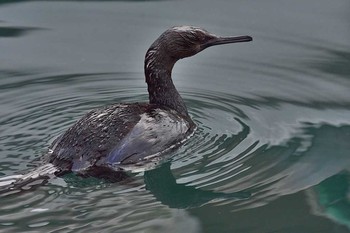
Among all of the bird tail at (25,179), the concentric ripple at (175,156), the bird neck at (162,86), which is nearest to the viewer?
the concentric ripple at (175,156)

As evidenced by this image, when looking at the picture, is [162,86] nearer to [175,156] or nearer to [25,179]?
[175,156]

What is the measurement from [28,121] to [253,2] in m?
3.23

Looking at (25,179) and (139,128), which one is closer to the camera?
(25,179)

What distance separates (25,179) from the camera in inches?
238

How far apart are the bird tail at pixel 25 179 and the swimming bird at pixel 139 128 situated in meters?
0.02

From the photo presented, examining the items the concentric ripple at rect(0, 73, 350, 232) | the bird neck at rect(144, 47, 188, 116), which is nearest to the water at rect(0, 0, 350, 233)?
the concentric ripple at rect(0, 73, 350, 232)

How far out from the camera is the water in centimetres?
594

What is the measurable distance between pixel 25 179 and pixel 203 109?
1.70 metres

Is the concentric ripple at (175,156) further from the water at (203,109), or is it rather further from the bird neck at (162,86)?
the bird neck at (162,86)

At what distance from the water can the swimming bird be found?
108mm

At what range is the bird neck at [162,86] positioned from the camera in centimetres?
709

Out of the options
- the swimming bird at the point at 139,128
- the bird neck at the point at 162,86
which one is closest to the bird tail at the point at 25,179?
the swimming bird at the point at 139,128

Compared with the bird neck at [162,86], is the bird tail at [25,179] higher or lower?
lower

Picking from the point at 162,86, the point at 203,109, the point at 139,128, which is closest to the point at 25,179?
the point at 139,128
